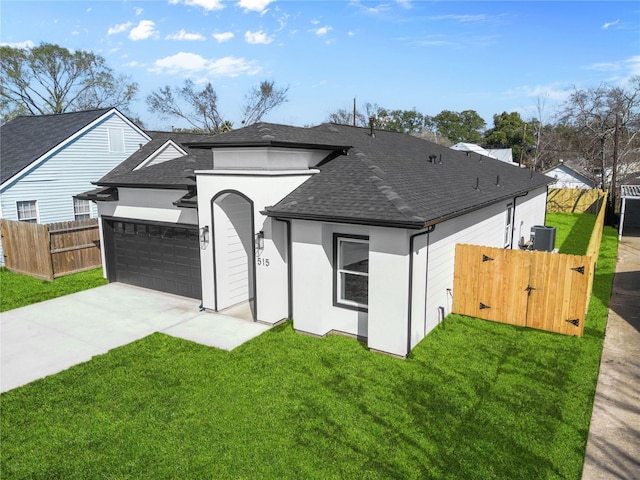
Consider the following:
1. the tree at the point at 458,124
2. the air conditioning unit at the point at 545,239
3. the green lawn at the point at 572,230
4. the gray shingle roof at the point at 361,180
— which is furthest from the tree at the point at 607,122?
the tree at the point at 458,124

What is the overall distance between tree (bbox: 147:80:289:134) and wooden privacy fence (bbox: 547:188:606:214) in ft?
113

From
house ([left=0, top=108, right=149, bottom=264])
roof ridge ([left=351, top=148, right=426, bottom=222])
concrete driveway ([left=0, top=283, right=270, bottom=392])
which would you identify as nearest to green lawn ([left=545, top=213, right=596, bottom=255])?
roof ridge ([left=351, top=148, right=426, bottom=222])

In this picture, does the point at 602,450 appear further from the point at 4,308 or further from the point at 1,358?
the point at 4,308

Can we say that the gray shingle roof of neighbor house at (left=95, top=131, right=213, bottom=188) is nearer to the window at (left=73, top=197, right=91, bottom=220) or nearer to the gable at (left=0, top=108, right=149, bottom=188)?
the gable at (left=0, top=108, right=149, bottom=188)

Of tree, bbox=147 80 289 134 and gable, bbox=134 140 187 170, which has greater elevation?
tree, bbox=147 80 289 134

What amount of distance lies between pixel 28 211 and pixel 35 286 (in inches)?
204

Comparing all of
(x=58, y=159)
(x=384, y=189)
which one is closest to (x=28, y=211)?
(x=58, y=159)

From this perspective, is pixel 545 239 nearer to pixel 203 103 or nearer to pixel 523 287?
pixel 523 287

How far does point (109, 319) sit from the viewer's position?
11.3 m

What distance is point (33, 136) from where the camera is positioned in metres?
20.5

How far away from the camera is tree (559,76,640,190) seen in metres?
35.8

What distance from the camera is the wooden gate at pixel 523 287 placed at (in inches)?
383

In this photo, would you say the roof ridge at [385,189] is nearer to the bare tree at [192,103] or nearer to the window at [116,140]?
the window at [116,140]

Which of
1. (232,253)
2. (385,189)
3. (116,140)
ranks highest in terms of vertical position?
(116,140)
